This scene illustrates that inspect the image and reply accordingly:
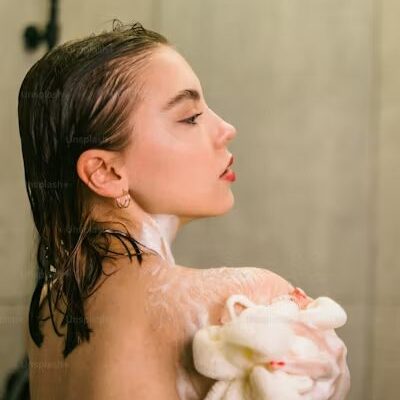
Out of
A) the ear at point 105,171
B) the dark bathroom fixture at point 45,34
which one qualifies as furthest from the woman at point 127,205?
the dark bathroom fixture at point 45,34

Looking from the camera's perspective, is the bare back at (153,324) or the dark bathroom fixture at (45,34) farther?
the dark bathroom fixture at (45,34)

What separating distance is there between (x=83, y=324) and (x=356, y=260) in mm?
349

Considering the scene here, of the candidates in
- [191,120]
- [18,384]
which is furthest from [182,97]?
[18,384]

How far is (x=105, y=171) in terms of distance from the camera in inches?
28.4

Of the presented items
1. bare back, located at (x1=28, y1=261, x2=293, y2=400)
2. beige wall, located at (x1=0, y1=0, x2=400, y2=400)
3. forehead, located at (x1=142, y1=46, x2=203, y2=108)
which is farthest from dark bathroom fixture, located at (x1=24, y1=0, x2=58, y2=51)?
bare back, located at (x1=28, y1=261, x2=293, y2=400)

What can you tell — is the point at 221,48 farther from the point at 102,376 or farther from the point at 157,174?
the point at 102,376

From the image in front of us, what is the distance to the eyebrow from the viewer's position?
72cm

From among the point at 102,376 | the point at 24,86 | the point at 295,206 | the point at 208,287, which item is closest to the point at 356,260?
the point at 295,206

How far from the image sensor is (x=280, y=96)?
2.77 ft

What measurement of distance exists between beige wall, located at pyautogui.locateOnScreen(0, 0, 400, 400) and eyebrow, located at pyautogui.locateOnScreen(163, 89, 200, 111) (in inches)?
2.9

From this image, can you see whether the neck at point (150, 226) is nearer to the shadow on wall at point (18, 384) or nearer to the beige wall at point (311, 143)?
the beige wall at point (311, 143)

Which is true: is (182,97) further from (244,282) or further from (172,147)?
(244,282)

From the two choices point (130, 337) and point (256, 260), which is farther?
point (256, 260)

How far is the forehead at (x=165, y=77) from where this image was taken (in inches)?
28.0
